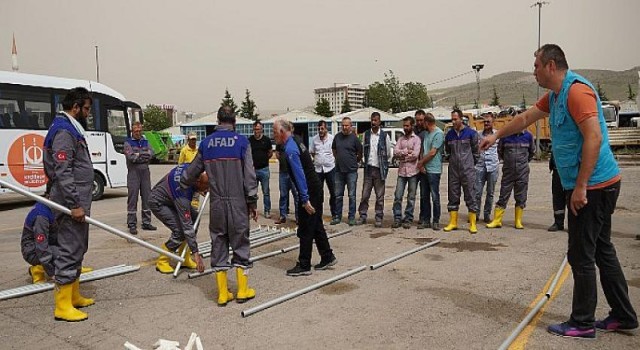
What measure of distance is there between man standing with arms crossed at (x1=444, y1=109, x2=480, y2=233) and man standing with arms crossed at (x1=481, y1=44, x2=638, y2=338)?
4165 mm

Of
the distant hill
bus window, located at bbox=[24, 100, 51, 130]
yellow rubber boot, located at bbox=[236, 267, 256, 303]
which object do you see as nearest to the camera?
yellow rubber boot, located at bbox=[236, 267, 256, 303]

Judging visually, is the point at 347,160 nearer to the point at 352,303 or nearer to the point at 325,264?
the point at 325,264

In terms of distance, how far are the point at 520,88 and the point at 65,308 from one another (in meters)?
147

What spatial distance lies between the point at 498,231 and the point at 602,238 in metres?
4.36

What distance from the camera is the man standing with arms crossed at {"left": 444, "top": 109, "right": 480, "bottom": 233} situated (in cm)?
815

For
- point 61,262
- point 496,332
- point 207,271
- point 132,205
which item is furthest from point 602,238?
point 132,205

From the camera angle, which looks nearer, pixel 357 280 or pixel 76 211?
pixel 76 211

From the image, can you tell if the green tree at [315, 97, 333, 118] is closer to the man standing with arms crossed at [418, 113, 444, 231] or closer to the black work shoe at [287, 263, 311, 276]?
the man standing with arms crossed at [418, 113, 444, 231]

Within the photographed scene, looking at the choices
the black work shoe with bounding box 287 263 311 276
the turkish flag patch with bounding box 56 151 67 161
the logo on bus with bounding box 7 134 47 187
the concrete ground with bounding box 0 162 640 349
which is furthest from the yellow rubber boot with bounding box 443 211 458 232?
the logo on bus with bounding box 7 134 47 187

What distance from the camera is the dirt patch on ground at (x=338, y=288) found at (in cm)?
517

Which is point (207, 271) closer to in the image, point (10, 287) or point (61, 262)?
point (61, 262)

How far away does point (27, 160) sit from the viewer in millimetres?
12891

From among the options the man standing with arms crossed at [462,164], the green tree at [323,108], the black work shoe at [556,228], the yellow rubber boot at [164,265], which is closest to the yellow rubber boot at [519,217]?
the black work shoe at [556,228]

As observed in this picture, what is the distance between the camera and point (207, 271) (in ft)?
19.8
